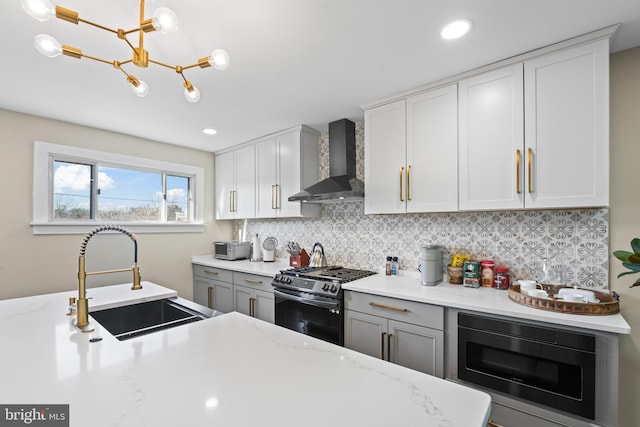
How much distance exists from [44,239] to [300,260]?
2342mm

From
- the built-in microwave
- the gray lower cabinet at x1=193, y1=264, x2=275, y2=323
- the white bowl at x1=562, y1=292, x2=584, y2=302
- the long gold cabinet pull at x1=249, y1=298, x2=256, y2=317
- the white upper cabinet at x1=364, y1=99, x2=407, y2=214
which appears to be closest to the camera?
the white bowl at x1=562, y1=292, x2=584, y2=302

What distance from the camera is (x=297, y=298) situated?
8.02 feet

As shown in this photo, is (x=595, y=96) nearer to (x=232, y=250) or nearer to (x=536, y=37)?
(x=536, y=37)

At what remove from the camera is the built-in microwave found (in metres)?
3.61

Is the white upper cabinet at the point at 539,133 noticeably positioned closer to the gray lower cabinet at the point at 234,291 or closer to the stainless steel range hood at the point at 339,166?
the stainless steel range hood at the point at 339,166

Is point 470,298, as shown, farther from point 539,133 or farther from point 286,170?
point 286,170

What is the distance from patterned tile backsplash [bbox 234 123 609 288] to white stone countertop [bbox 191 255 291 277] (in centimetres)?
35

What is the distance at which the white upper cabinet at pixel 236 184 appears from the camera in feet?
11.5

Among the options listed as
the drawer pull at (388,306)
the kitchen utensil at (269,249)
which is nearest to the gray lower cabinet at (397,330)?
the drawer pull at (388,306)

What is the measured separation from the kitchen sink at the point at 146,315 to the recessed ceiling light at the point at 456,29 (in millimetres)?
1912

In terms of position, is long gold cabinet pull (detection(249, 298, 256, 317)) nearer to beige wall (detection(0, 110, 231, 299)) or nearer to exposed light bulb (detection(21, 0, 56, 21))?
beige wall (detection(0, 110, 231, 299))

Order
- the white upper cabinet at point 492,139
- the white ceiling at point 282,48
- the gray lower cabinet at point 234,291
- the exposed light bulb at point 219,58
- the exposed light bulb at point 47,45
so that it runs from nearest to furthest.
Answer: the exposed light bulb at point 47,45, the exposed light bulb at point 219,58, the white ceiling at point 282,48, the white upper cabinet at point 492,139, the gray lower cabinet at point 234,291

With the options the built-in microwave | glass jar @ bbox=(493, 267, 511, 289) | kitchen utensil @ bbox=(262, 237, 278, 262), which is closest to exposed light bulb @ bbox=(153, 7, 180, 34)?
glass jar @ bbox=(493, 267, 511, 289)

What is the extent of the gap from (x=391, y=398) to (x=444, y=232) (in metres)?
1.83
